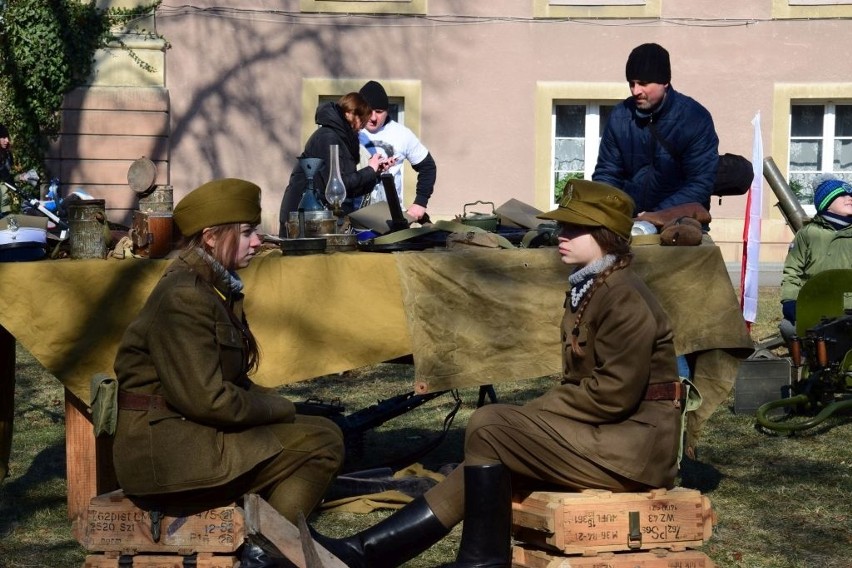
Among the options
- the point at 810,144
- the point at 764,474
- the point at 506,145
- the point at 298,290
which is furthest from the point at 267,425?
the point at 810,144

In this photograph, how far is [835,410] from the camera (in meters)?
6.70

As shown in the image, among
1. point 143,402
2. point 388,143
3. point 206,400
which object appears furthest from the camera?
point 388,143

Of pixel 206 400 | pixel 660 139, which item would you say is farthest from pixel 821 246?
pixel 206 400

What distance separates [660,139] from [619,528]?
2.67 m

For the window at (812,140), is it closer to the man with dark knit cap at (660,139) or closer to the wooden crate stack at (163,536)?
the man with dark knit cap at (660,139)

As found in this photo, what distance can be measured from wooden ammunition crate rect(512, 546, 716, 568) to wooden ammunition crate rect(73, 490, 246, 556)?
0.89m

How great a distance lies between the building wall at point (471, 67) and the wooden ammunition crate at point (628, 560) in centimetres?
1364

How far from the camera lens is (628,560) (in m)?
3.96

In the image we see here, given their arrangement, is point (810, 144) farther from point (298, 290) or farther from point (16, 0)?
point (298, 290)

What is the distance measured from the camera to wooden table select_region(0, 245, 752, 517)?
4.88m

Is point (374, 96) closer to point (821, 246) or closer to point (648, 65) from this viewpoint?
point (648, 65)

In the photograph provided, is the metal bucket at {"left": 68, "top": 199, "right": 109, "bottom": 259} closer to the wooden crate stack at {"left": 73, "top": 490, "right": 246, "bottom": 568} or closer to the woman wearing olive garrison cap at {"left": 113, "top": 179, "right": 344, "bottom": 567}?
the woman wearing olive garrison cap at {"left": 113, "top": 179, "right": 344, "bottom": 567}

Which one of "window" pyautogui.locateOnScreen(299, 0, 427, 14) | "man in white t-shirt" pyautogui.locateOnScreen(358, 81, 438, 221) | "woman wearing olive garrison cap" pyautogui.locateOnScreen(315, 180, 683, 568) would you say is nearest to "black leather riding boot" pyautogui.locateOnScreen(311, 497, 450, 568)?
"woman wearing olive garrison cap" pyautogui.locateOnScreen(315, 180, 683, 568)

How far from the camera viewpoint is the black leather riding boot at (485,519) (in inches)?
154
